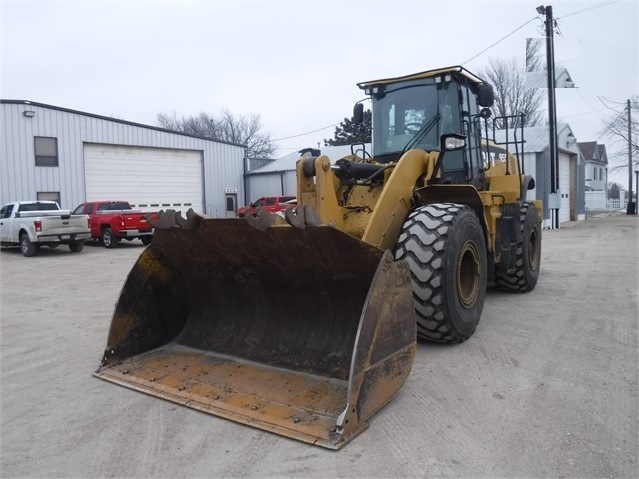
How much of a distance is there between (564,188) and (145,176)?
21773 mm

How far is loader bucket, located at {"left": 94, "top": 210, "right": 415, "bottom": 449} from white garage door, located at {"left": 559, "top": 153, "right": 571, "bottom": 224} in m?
27.1

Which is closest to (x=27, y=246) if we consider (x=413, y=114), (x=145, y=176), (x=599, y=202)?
(x=145, y=176)

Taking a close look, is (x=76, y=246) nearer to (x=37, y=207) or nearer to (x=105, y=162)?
(x=37, y=207)

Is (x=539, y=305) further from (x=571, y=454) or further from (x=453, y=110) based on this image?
(x=571, y=454)

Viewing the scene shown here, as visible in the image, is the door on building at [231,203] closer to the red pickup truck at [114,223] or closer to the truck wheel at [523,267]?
the red pickup truck at [114,223]

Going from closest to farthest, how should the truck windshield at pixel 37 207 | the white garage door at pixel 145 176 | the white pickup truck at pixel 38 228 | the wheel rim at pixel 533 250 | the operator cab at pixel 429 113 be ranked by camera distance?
1. the operator cab at pixel 429 113
2. the wheel rim at pixel 533 250
3. the white pickup truck at pixel 38 228
4. the truck windshield at pixel 37 207
5. the white garage door at pixel 145 176

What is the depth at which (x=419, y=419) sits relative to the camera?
3.61m

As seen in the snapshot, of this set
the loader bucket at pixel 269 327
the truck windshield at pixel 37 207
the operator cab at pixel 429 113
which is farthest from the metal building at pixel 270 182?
the loader bucket at pixel 269 327

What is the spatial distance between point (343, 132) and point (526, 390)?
38491 millimetres

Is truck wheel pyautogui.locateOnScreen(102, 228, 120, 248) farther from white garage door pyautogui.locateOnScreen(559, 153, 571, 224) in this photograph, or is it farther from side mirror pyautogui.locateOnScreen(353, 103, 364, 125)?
white garage door pyautogui.locateOnScreen(559, 153, 571, 224)

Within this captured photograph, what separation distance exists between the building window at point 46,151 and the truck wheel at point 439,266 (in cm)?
1982

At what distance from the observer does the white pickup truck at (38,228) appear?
53.4ft

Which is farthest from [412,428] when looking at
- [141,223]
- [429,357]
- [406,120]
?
[141,223]

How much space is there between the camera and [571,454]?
3.13m
